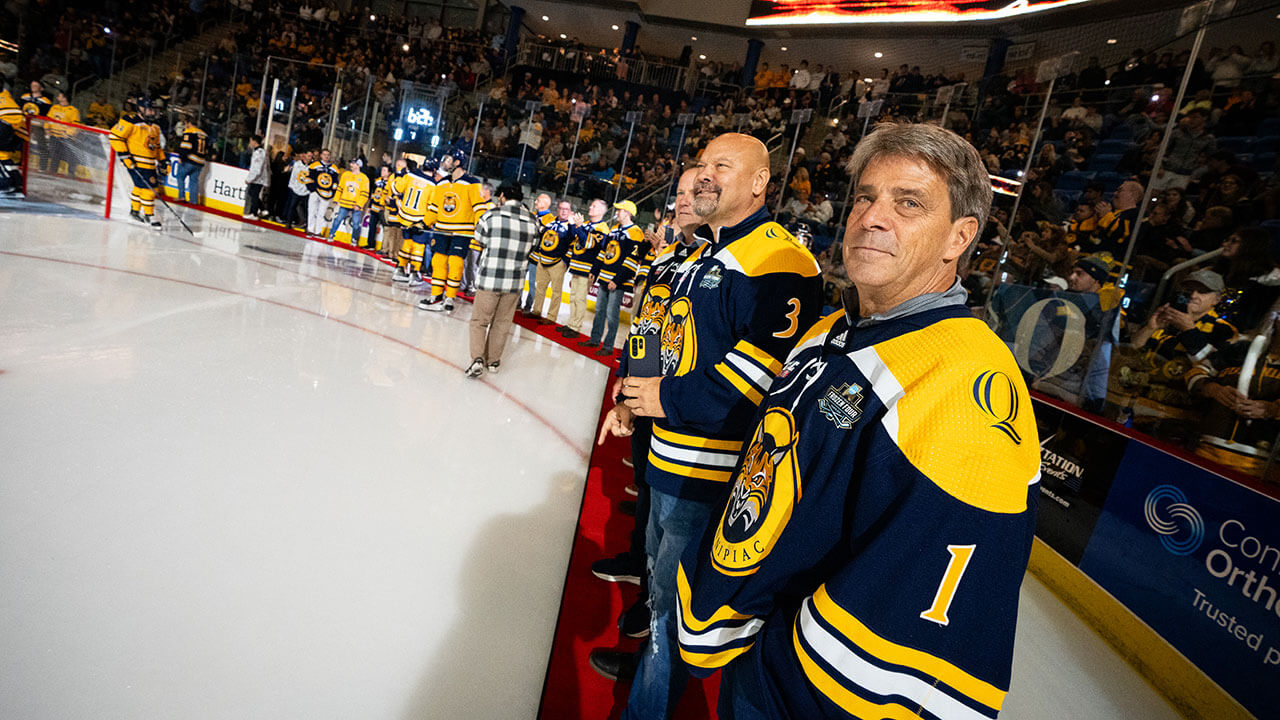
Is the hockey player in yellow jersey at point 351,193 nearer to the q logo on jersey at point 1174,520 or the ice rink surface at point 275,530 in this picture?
the ice rink surface at point 275,530

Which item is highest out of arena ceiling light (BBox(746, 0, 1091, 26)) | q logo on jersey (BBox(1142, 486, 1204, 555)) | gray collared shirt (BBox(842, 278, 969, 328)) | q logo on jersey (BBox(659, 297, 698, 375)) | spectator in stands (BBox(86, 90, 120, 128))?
arena ceiling light (BBox(746, 0, 1091, 26))

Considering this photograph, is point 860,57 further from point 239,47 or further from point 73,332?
point 239,47

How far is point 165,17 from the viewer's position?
65.4 feet

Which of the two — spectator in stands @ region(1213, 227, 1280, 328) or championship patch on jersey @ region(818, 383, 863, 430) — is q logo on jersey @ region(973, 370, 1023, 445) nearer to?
championship patch on jersey @ region(818, 383, 863, 430)

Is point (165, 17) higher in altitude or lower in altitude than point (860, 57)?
lower

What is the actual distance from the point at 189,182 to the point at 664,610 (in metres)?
16.8

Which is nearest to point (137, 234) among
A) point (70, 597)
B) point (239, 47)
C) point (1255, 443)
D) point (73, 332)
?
point (73, 332)

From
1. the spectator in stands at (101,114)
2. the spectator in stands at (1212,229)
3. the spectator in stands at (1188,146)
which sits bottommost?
the spectator in stands at (101,114)

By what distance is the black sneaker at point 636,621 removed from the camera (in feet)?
7.95

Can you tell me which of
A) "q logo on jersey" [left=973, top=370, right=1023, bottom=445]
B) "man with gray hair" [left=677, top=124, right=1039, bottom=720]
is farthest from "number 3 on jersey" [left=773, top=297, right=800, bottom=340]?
"q logo on jersey" [left=973, top=370, right=1023, bottom=445]

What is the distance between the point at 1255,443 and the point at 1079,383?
1.15m

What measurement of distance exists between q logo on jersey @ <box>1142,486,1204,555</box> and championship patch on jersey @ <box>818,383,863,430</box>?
288 cm

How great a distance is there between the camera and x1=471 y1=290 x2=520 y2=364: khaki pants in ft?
17.9

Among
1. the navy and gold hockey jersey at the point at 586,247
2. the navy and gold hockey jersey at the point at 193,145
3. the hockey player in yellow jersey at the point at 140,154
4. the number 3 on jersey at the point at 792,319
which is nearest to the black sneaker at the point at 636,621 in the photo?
the number 3 on jersey at the point at 792,319
